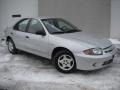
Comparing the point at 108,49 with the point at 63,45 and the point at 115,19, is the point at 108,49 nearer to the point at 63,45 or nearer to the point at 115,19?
the point at 63,45

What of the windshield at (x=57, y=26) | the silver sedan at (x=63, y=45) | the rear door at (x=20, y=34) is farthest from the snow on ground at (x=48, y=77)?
the windshield at (x=57, y=26)

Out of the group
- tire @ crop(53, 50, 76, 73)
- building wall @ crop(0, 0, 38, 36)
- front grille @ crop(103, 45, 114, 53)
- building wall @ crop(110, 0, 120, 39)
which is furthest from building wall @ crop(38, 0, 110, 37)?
tire @ crop(53, 50, 76, 73)

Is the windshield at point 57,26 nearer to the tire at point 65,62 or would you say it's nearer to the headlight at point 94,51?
the tire at point 65,62

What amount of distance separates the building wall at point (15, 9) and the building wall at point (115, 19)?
353 cm

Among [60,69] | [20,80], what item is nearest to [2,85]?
[20,80]

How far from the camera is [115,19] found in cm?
1058

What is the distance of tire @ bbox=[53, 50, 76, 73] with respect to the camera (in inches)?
253

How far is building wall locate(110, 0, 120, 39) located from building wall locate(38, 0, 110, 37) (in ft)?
0.57

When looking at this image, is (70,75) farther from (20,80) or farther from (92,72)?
(20,80)

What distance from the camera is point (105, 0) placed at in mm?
10586

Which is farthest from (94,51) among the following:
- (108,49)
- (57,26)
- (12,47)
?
(12,47)

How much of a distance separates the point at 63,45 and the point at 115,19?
487cm

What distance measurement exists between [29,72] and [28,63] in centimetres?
92

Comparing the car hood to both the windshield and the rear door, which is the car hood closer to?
the windshield
